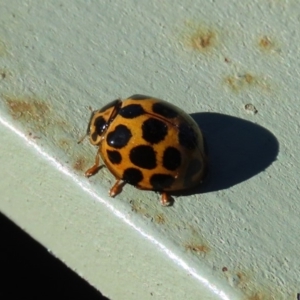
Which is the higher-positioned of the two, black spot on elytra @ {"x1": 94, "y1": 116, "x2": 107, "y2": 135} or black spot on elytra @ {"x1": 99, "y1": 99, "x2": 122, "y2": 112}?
black spot on elytra @ {"x1": 99, "y1": 99, "x2": 122, "y2": 112}

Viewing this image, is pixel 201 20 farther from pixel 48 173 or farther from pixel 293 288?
pixel 293 288

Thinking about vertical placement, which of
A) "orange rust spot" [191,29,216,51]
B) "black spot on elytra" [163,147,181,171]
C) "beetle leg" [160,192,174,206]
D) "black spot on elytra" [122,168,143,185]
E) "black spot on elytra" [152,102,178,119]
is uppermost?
"orange rust spot" [191,29,216,51]

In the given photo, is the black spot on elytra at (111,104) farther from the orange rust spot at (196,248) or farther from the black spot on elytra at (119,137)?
the orange rust spot at (196,248)

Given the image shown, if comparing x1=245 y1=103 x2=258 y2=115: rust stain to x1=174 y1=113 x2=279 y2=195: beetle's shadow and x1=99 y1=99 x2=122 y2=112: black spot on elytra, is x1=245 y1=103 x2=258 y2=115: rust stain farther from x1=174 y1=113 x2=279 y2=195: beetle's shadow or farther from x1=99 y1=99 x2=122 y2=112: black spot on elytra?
x1=99 y1=99 x2=122 y2=112: black spot on elytra

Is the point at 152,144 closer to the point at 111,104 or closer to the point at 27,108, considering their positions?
the point at 111,104

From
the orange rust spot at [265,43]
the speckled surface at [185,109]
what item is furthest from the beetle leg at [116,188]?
the orange rust spot at [265,43]

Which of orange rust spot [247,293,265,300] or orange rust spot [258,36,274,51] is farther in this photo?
orange rust spot [258,36,274,51]

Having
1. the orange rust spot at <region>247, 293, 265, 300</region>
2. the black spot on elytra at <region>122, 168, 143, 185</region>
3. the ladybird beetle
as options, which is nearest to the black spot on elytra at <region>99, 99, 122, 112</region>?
the ladybird beetle
